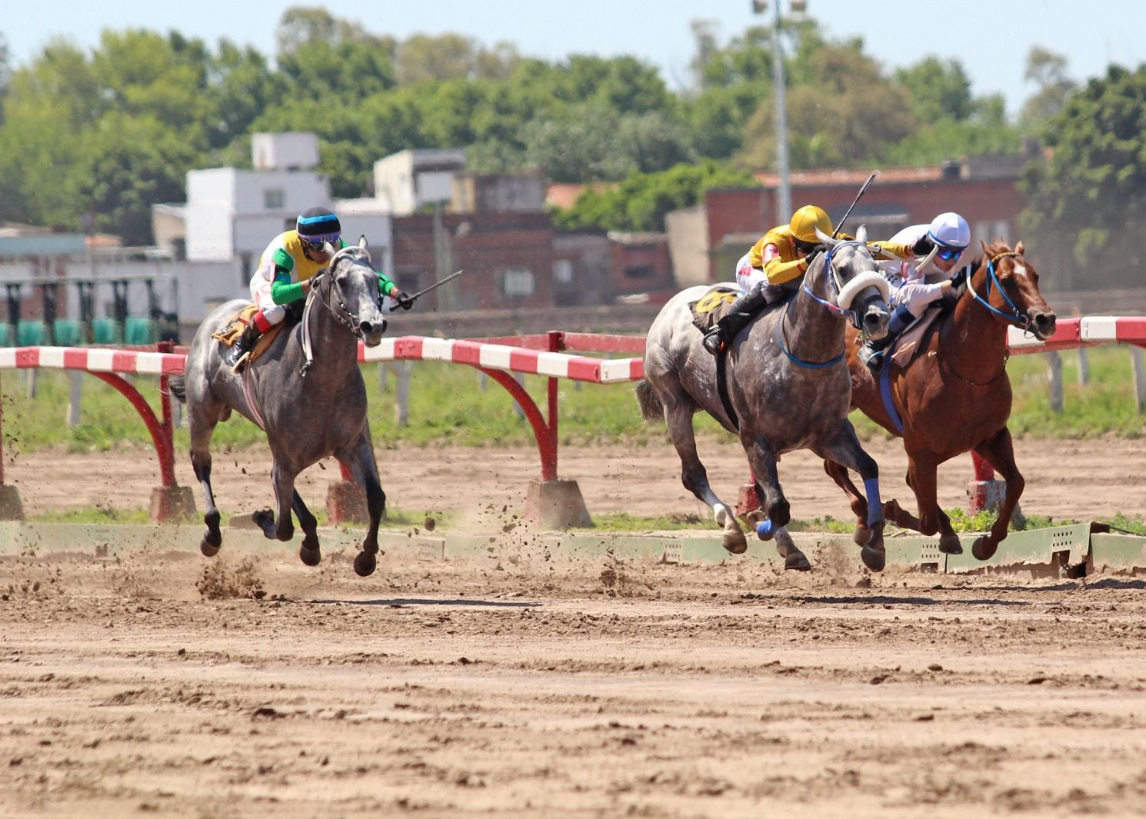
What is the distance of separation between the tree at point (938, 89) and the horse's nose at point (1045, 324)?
414 ft

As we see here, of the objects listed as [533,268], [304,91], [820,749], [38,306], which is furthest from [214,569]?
[304,91]

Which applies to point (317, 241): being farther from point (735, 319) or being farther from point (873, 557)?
point (873, 557)

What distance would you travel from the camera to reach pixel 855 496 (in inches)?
395

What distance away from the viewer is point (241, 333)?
10469 mm

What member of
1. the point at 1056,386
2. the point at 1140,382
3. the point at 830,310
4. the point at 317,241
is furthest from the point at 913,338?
the point at 1056,386

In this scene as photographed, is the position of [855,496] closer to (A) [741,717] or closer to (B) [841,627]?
(B) [841,627]

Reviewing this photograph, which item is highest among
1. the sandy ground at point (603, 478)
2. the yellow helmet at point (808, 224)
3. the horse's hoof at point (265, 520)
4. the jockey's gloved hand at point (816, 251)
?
the yellow helmet at point (808, 224)

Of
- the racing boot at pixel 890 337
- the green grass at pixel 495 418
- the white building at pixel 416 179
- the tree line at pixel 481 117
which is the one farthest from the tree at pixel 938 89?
the racing boot at pixel 890 337

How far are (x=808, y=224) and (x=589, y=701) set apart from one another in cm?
381

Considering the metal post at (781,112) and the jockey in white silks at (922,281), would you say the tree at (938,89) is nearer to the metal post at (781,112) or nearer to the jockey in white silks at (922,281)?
the metal post at (781,112)

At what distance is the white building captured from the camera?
74.7 meters

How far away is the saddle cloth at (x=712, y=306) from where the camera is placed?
9.85m

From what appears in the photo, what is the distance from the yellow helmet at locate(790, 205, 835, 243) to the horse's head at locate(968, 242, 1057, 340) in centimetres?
84

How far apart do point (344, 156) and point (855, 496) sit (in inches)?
3546
